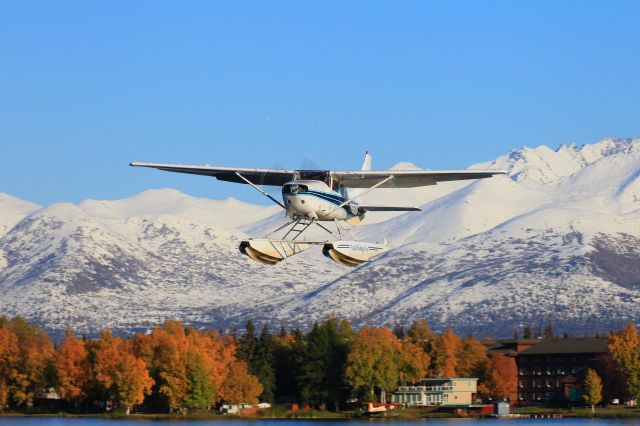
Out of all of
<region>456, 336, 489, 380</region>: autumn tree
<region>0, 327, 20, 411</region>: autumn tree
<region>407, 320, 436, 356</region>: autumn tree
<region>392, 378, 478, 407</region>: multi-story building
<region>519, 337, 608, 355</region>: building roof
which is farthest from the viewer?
<region>519, 337, 608, 355</region>: building roof

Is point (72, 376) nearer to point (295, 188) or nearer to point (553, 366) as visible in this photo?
point (553, 366)

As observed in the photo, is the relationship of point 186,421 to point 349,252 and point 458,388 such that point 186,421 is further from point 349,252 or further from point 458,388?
point 349,252

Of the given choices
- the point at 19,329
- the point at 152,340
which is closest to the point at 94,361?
the point at 152,340

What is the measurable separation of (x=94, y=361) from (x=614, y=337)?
195 ft

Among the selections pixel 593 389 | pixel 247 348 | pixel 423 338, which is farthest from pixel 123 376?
pixel 593 389

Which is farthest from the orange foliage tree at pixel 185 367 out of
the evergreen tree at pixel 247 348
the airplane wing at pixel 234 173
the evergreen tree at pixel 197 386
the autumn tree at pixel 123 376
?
the airplane wing at pixel 234 173

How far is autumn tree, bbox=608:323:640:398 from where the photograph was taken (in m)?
152

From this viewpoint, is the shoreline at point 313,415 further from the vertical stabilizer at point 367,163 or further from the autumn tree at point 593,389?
the vertical stabilizer at point 367,163

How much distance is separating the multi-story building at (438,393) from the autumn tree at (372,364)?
15.8 ft

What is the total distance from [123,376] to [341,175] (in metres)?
76.9

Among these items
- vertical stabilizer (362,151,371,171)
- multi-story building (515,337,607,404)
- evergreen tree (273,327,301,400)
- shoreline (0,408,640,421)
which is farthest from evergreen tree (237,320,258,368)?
vertical stabilizer (362,151,371,171)

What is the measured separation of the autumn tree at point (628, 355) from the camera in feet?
498

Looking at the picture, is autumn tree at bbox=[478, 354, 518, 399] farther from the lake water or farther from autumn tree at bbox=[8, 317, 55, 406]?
autumn tree at bbox=[8, 317, 55, 406]

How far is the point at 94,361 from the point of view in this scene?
14462cm
